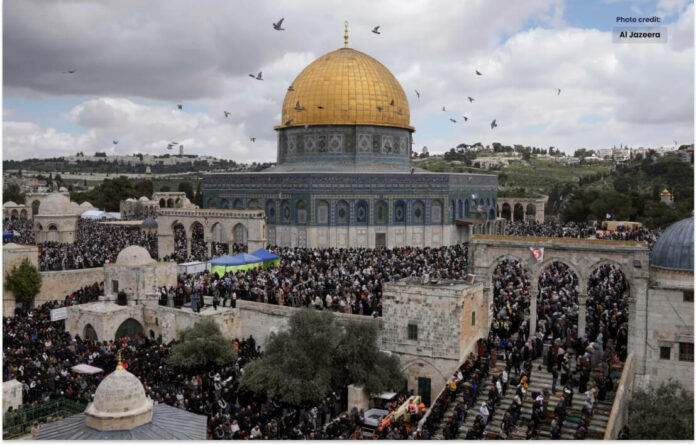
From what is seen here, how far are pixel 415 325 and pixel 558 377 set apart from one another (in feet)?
12.8

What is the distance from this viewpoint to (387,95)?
38.8m

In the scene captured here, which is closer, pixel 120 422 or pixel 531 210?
pixel 120 422

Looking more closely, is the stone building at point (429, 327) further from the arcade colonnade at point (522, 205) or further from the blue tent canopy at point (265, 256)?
the arcade colonnade at point (522, 205)

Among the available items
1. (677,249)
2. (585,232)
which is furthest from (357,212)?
(677,249)

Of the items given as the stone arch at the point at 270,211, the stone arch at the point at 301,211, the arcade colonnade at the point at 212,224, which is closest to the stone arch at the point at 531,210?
the stone arch at the point at 301,211

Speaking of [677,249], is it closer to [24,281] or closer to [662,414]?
[662,414]

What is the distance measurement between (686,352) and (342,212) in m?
21.1

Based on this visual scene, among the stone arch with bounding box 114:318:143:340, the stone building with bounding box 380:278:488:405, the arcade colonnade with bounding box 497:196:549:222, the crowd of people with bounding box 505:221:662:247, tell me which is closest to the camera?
the stone building with bounding box 380:278:488:405

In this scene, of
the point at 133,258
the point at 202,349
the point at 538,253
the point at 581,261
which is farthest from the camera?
the point at 133,258

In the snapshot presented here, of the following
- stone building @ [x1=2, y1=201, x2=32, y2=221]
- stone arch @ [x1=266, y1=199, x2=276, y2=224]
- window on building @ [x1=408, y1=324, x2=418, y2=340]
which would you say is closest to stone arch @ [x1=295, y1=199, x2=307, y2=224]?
stone arch @ [x1=266, y1=199, x2=276, y2=224]

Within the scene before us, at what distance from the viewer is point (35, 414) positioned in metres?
15.9

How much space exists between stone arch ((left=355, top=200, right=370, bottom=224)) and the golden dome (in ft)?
18.0

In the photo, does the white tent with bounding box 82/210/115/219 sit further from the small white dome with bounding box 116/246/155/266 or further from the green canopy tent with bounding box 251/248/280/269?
the small white dome with bounding box 116/246/155/266

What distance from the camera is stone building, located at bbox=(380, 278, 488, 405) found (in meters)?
17.4
